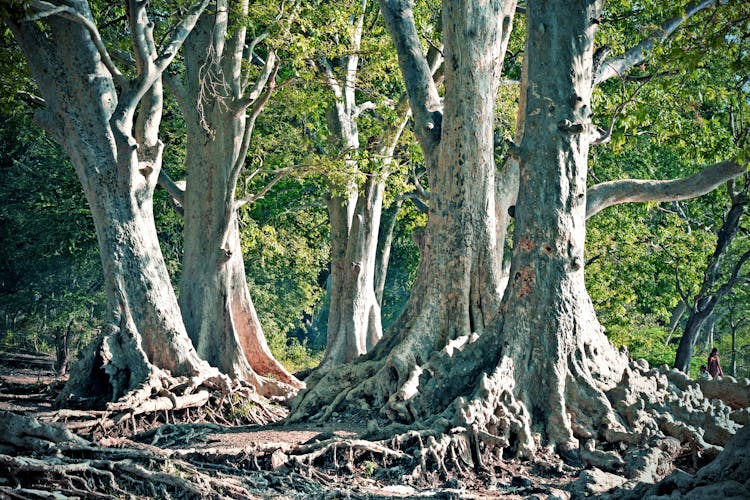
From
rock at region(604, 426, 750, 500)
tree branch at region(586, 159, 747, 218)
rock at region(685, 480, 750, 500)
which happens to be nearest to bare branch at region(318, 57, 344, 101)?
tree branch at region(586, 159, 747, 218)

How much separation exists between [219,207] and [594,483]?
11.2 m

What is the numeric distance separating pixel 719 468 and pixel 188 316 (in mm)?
12665

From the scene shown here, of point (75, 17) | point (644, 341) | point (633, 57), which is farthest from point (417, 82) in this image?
point (644, 341)

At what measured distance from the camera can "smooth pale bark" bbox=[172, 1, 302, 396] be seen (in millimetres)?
17672

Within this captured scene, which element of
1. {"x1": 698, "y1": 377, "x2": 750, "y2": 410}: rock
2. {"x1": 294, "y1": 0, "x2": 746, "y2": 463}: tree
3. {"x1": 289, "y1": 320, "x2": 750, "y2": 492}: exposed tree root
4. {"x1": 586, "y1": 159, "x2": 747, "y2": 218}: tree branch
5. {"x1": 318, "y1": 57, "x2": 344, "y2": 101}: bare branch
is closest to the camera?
{"x1": 289, "y1": 320, "x2": 750, "y2": 492}: exposed tree root

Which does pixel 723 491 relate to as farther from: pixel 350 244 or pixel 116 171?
pixel 350 244

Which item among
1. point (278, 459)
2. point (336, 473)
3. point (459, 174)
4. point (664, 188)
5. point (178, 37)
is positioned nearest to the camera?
point (278, 459)

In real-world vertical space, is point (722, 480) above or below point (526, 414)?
below

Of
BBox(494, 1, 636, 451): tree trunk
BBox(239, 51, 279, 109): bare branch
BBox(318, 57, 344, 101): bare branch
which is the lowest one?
BBox(494, 1, 636, 451): tree trunk

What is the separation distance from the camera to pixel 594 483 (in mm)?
8750

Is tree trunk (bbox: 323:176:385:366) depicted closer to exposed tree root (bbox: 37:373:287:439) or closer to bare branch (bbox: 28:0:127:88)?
exposed tree root (bbox: 37:373:287:439)

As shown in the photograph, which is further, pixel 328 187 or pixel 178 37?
pixel 328 187

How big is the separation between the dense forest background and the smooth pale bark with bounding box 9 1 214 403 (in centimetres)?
287

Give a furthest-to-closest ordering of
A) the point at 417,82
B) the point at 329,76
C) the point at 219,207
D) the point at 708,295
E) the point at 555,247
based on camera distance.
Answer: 1. the point at 708,295
2. the point at 329,76
3. the point at 219,207
4. the point at 417,82
5. the point at 555,247
